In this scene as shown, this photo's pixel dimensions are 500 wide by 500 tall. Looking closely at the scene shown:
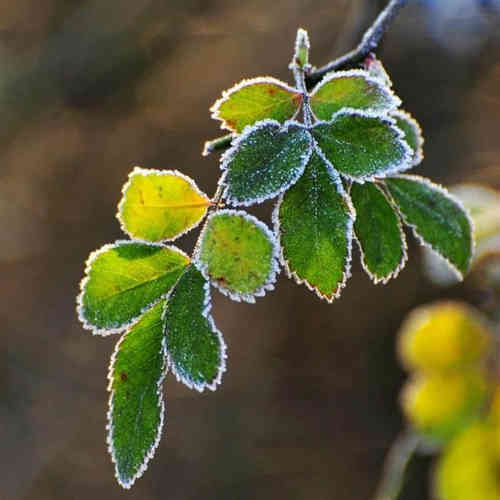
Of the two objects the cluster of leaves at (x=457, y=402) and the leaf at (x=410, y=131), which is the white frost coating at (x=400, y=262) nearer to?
the leaf at (x=410, y=131)

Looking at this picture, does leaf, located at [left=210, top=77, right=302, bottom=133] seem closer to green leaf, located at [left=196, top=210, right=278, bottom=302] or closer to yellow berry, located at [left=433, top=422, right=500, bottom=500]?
green leaf, located at [left=196, top=210, right=278, bottom=302]

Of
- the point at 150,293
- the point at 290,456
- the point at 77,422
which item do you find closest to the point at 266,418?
the point at 290,456

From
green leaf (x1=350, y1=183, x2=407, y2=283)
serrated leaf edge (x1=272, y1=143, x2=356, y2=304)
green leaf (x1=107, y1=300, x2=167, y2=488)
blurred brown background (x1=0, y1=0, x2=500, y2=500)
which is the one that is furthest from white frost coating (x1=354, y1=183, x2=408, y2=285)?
blurred brown background (x1=0, y1=0, x2=500, y2=500)

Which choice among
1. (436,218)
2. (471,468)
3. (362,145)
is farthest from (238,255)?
(471,468)

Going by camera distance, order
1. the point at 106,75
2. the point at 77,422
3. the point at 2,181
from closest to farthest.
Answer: the point at 106,75 < the point at 77,422 < the point at 2,181

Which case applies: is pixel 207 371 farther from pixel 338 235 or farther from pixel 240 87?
pixel 240 87

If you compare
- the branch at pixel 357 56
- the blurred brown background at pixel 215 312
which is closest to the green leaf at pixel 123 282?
the branch at pixel 357 56
